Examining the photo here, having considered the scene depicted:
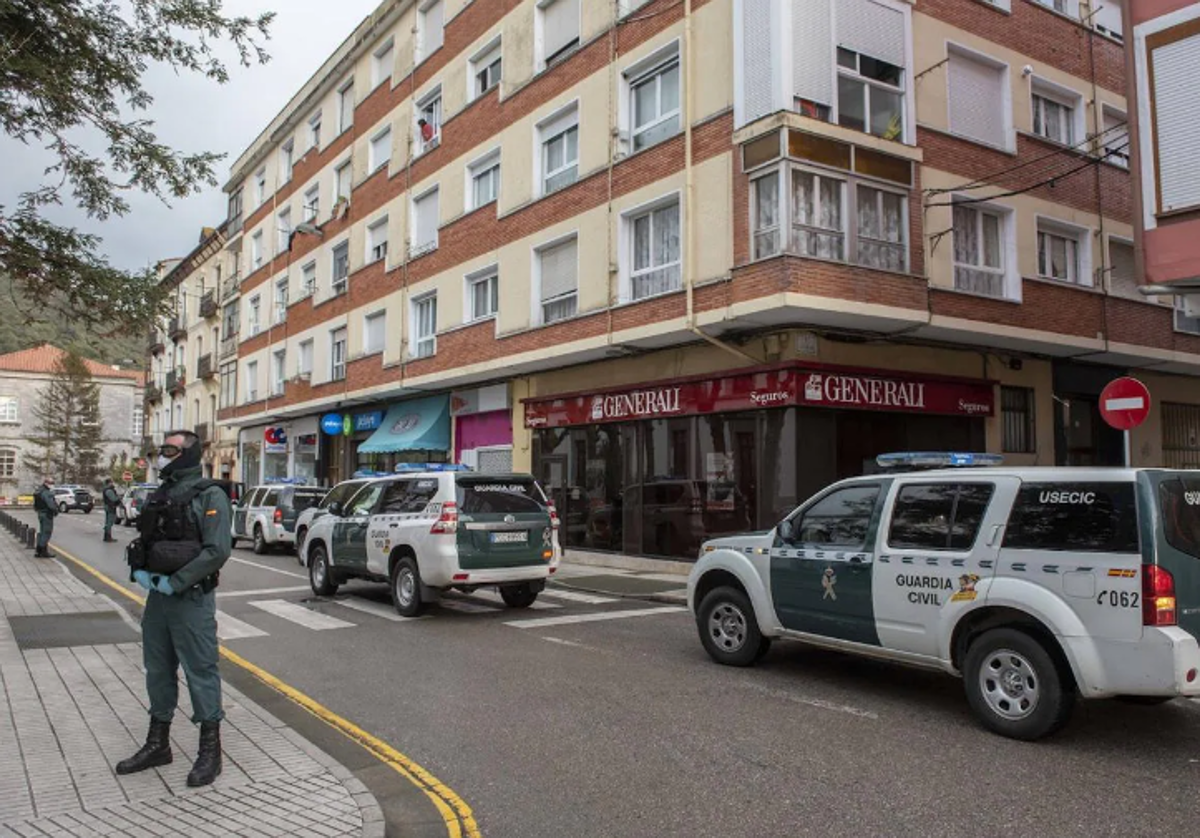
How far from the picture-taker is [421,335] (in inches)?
923

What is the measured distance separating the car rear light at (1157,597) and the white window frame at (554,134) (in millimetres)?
14140

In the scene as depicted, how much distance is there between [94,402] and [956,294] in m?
74.1

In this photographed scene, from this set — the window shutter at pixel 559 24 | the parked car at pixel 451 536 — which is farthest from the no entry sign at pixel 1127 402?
the window shutter at pixel 559 24

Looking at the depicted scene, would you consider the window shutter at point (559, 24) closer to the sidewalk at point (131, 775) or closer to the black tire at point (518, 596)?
the black tire at point (518, 596)

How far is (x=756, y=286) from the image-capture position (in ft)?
42.6

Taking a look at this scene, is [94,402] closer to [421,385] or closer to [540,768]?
[421,385]

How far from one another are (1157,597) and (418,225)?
71.1 ft

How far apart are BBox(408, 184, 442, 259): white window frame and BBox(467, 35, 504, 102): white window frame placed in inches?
103

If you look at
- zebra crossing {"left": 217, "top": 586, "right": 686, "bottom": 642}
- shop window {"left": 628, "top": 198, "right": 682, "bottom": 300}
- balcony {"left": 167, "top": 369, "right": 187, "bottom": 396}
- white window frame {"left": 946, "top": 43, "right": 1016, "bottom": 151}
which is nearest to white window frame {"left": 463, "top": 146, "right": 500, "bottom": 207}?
shop window {"left": 628, "top": 198, "right": 682, "bottom": 300}

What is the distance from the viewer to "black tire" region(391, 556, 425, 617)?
411 inches

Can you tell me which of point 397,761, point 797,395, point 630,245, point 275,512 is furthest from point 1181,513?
point 275,512

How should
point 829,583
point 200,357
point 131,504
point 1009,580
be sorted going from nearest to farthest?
point 1009,580
point 829,583
point 131,504
point 200,357

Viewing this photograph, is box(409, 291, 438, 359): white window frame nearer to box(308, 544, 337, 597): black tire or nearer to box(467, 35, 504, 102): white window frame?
box(467, 35, 504, 102): white window frame

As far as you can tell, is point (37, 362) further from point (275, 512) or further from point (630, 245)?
point (630, 245)
